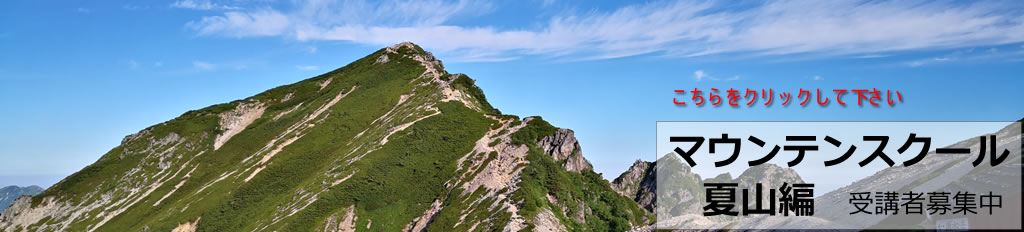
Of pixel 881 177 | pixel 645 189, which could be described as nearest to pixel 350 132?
pixel 645 189

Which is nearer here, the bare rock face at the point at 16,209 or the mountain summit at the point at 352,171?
the mountain summit at the point at 352,171

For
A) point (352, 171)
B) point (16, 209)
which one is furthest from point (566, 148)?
point (16, 209)

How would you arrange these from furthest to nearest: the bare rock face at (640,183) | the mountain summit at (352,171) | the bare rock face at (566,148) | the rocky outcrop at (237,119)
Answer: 1. the rocky outcrop at (237,119)
2. the bare rock face at (640,183)
3. the bare rock face at (566,148)
4. the mountain summit at (352,171)

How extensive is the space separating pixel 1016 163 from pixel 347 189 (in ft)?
317

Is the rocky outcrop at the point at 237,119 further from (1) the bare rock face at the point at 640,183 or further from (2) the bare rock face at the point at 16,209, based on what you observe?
(1) the bare rock face at the point at 640,183

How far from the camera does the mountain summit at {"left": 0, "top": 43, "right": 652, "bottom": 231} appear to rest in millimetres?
107750

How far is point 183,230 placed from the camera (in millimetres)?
130500

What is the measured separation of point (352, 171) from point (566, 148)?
37.6m

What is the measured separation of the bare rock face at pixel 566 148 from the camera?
395 ft

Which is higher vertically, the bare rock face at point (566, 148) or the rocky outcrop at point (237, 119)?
the rocky outcrop at point (237, 119)

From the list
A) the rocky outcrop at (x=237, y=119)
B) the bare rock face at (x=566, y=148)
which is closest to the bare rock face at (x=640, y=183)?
the bare rock face at (x=566, y=148)

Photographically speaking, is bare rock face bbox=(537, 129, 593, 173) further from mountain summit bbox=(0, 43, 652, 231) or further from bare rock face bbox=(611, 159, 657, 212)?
bare rock face bbox=(611, 159, 657, 212)

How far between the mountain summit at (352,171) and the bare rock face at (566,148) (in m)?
0.21

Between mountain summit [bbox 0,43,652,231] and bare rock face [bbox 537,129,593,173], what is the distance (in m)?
0.21
